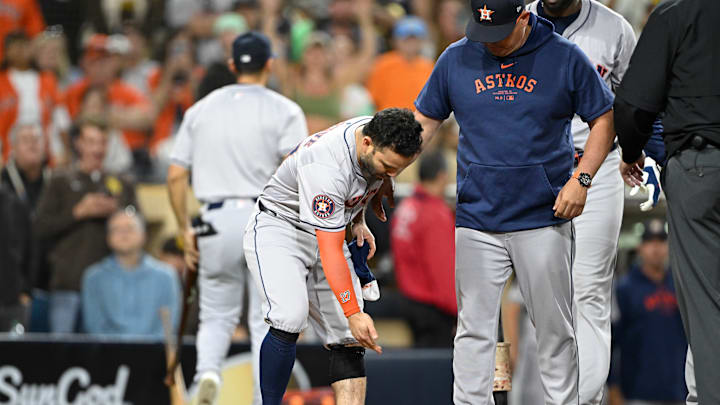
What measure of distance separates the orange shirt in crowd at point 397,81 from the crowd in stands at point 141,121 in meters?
0.02

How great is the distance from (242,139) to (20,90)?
501cm

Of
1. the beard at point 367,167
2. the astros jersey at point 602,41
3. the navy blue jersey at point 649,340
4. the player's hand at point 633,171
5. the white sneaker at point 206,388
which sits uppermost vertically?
the astros jersey at point 602,41

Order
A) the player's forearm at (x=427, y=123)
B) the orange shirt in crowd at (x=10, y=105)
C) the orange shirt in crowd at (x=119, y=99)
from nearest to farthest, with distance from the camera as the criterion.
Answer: the player's forearm at (x=427, y=123)
the orange shirt in crowd at (x=10, y=105)
the orange shirt in crowd at (x=119, y=99)

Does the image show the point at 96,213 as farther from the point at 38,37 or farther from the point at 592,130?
the point at 592,130

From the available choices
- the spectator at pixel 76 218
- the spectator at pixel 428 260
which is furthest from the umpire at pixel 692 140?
the spectator at pixel 76 218

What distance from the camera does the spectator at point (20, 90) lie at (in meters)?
11.1

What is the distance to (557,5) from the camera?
578 centimetres

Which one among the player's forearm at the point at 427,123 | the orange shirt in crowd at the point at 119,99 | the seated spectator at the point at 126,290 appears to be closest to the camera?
Result: the player's forearm at the point at 427,123

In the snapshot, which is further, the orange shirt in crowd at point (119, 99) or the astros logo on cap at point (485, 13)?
the orange shirt in crowd at point (119, 99)

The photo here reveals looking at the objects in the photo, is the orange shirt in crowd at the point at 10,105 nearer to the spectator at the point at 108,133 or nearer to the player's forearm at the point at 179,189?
the spectator at the point at 108,133

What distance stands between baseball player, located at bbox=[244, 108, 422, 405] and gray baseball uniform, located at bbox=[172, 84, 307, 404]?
145 cm

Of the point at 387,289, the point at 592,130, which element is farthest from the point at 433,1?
the point at 592,130

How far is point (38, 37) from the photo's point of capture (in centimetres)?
1197

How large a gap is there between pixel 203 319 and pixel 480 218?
2.78 m
